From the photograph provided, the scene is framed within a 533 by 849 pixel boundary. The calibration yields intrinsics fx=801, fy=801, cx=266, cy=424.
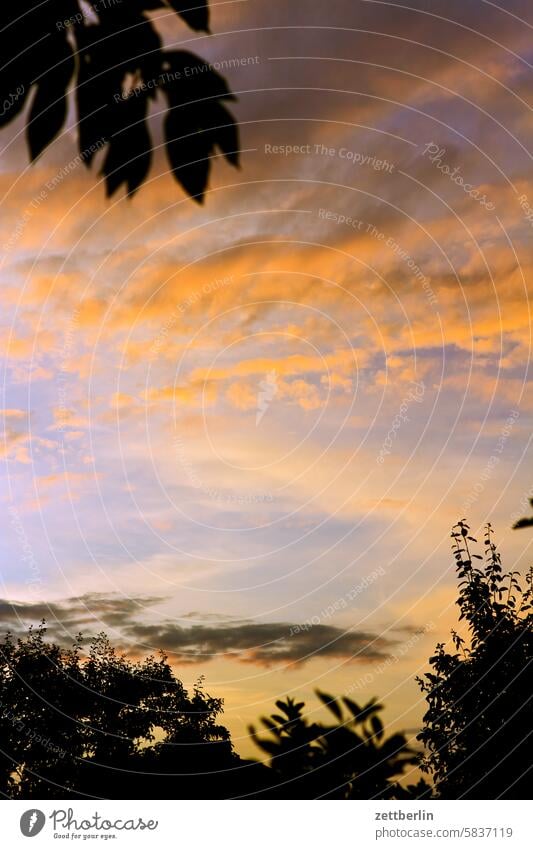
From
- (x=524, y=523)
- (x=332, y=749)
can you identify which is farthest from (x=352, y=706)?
(x=524, y=523)

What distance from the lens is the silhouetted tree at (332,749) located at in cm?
490

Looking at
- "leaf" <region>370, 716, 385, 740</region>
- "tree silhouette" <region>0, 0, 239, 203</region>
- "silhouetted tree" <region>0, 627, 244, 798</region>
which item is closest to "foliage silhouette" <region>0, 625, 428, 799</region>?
"silhouetted tree" <region>0, 627, 244, 798</region>

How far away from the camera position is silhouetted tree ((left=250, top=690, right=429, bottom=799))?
490 centimetres

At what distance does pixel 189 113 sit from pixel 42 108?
0.54 m

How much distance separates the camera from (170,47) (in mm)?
3240

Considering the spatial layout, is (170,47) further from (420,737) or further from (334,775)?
(420,737)

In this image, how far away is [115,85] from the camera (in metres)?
3.33

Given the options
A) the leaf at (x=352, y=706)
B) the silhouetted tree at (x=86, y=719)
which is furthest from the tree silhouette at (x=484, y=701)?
the silhouetted tree at (x=86, y=719)

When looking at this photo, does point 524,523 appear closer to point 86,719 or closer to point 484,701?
point 484,701
